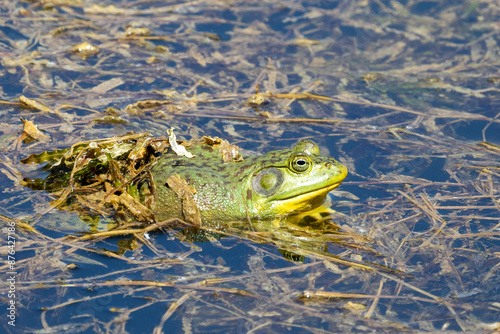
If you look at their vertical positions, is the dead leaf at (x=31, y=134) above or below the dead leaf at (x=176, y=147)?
below

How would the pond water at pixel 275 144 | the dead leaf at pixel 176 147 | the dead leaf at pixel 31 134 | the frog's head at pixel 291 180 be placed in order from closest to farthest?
the pond water at pixel 275 144 < the frog's head at pixel 291 180 < the dead leaf at pixel 176 147 < the dead leaf at pixel 31 134

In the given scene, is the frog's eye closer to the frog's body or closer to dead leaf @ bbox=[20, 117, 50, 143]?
the frog's body

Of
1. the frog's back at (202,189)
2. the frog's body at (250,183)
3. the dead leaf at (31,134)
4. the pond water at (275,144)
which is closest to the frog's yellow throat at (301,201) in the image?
the frog's body at (250,183)

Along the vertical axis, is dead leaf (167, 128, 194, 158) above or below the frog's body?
above

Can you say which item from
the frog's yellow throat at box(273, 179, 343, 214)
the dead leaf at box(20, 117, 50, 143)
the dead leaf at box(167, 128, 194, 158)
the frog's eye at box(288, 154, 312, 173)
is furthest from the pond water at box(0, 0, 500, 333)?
the dead leaf at box(167, 128, 194, 158)

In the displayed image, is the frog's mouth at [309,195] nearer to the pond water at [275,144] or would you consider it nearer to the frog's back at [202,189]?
the pond water at [275,144]

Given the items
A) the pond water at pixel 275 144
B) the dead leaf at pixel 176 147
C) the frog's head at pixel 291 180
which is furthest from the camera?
the dead leaf at pixel 176 147

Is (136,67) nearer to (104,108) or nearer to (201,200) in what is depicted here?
(104,108)

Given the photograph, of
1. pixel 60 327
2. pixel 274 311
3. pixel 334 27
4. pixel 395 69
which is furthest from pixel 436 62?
pixel 60 327

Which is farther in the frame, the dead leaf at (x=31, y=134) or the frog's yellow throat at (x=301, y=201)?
the dead leaf at (x=31, y=134)
